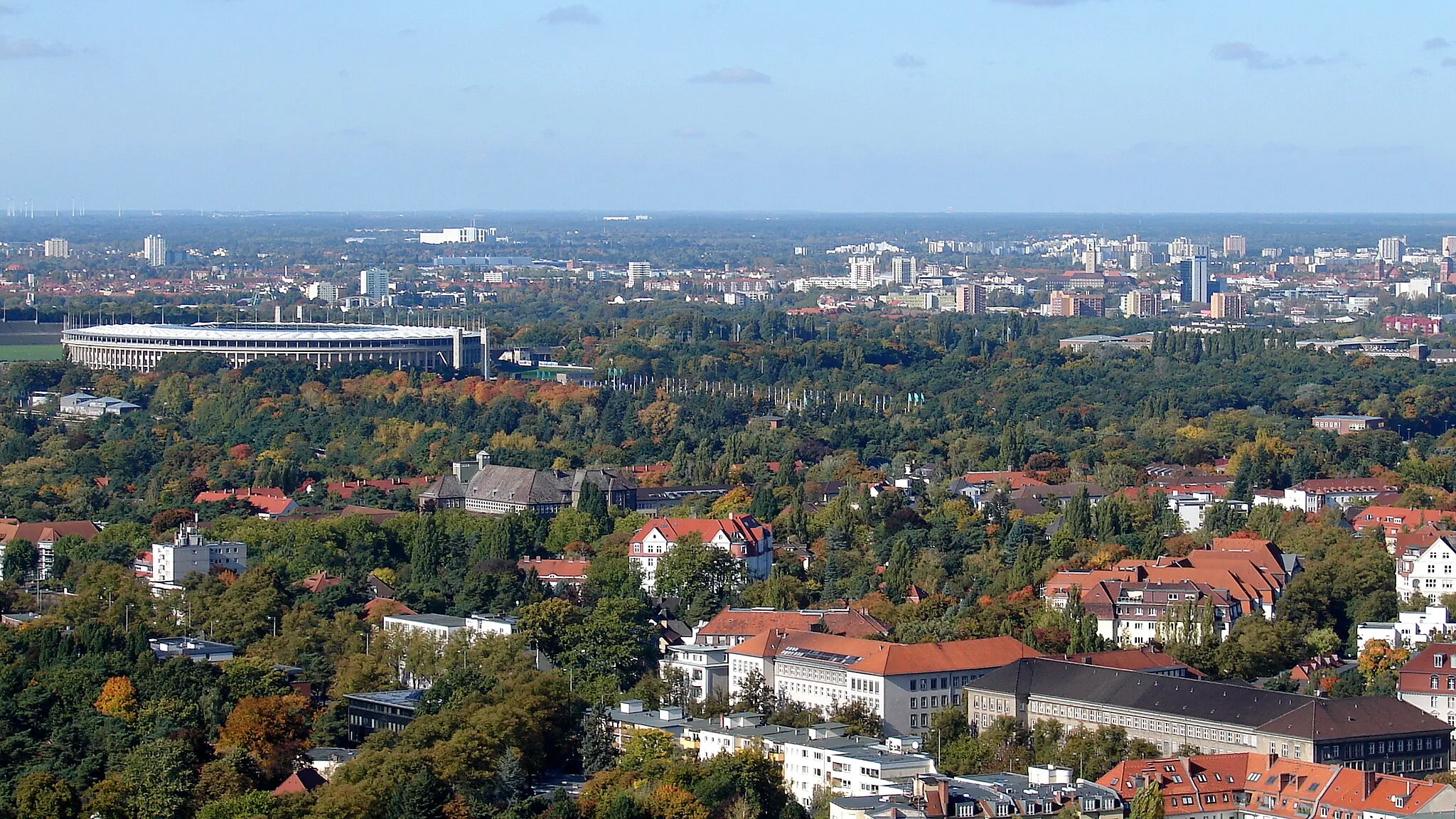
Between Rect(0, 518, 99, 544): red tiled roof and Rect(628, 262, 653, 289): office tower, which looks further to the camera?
Rect(628, 262, 653, 289): office tower

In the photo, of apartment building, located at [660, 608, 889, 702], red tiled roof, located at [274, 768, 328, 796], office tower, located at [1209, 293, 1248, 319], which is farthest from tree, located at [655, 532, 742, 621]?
office tower, located at [1209, 293, 1248, 319]

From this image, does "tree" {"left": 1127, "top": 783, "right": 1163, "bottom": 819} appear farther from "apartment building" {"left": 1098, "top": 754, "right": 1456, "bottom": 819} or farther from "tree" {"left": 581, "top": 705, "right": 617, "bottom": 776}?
"tree" {"left": 581, "top": 705, "right": 617, "bottom": 776}

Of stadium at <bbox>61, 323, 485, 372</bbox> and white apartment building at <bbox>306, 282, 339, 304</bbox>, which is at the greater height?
stadium at <bbox>61, 323, 485, 372</bbox>

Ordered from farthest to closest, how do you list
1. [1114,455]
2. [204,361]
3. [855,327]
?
[855,327], [204,361], [1114,455]

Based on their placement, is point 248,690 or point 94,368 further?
point 94,368

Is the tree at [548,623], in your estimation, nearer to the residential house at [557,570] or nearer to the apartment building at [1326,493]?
the residential house at [557,570]

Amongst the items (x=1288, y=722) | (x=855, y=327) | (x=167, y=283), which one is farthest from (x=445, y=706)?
(x=167, y=283)

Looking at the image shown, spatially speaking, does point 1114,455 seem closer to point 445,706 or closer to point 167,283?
point 445,706
